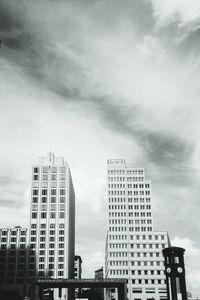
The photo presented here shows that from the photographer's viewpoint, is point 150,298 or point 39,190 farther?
point 39,190

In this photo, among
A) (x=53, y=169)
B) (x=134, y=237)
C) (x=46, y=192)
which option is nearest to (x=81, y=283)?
(x=134, y=237)

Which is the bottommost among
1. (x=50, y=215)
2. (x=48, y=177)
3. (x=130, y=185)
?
(x=50, y=215)

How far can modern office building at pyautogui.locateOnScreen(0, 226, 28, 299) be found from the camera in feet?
428

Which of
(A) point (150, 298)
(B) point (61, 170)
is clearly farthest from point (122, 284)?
(B) point (61, 170)

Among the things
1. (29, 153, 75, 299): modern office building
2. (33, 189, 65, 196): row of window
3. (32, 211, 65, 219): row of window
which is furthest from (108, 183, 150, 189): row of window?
(32, 211, 65, 219): row of window

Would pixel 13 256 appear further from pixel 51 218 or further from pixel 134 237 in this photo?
pixel 134 237

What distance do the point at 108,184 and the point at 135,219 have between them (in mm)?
19454

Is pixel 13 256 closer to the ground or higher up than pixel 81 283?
higher up

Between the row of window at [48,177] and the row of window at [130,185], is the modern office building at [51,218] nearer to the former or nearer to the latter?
the row of window at [48,177]

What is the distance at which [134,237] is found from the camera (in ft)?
452

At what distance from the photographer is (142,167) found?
6048 inches

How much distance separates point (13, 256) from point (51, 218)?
22505 mm

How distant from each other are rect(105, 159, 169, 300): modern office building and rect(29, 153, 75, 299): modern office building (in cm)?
Result: 1881

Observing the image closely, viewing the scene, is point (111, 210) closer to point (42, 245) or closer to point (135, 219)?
point (135, 219)
